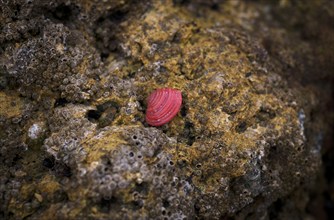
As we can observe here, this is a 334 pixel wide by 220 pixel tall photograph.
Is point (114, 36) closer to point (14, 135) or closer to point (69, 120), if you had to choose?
point (69, 120)

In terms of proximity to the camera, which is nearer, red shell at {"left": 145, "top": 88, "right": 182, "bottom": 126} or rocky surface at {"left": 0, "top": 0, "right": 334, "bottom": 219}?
rocky surface at {"left": 0, "top": 0, "right": 334, "bottom": 219}

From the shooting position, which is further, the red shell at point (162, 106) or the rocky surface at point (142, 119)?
the red shell at point (162, 106)

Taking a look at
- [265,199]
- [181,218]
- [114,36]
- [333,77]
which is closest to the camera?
[181,218]

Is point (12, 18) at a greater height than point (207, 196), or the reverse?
point (12, 18)

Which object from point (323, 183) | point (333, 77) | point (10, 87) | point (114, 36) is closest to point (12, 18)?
point (10, 87)
